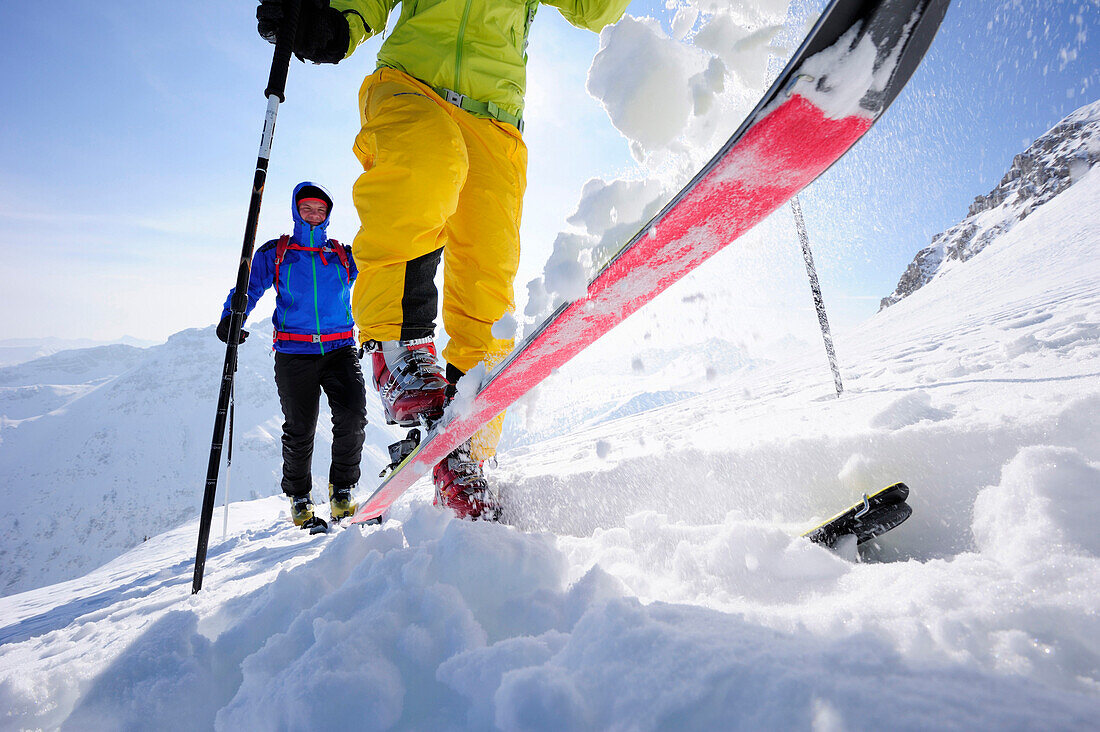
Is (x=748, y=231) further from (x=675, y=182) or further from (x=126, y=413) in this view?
(x=126, y=413)

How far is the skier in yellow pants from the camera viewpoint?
140 centimetres

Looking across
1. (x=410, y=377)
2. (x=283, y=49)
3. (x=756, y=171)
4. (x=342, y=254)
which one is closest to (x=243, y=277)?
(x=342, y=254)

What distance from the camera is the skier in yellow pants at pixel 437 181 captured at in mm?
1402

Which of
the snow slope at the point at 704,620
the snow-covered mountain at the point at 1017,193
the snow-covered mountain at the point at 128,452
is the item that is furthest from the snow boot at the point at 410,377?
the snow-covered mountain at the point at 1017,193

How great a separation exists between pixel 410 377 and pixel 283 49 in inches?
75.7

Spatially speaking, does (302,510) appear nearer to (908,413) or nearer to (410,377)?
(410,377)

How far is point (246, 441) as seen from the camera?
374 ft

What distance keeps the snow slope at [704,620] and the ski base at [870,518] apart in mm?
43

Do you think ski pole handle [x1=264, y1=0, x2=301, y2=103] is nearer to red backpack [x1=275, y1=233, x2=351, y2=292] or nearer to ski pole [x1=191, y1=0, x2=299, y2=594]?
ski pole [x1=191, y1=0, x2=299, y2=594]

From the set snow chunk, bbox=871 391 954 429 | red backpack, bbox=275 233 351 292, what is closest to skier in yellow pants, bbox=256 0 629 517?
snow chunk, bbox=871 391 954 429

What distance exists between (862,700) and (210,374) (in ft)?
526

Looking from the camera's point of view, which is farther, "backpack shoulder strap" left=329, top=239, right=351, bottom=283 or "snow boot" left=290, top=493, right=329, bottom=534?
"backpack shoulder strap" left=329, top=239, right=351, bottom=283

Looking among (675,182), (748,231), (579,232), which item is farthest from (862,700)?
(579,232)

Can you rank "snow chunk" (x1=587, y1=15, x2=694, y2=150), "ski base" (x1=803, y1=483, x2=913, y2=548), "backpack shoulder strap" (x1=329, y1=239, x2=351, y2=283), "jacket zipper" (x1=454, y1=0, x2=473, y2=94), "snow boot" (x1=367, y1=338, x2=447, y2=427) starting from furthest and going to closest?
"backpack shoulder strap" (x1=329, y1=239, x2=351, y2=283)
"snow chunk" (x1=587, y1=15, x2=694, y2=150)
"jacket zipper" (x1=454, y1=0, x2=473, y2=94)
"snow boot" (x1=367, y1=338, x2=447, y2=427)
"ski base" (x1=803, y1=483, x2=913, y2=548)
